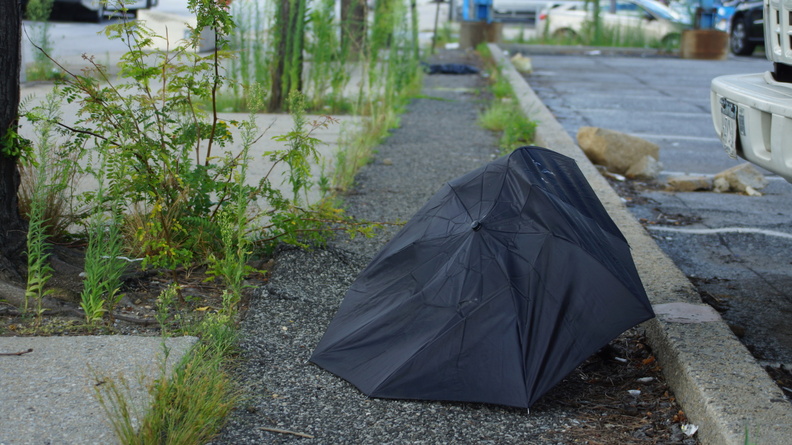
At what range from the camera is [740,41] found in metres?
20.2

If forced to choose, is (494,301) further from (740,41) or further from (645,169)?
(740,41)

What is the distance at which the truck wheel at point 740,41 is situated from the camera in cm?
1994

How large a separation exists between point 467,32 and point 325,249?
55.0 feet

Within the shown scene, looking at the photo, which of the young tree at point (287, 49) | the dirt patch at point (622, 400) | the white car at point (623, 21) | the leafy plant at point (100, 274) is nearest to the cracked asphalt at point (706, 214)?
the dirt patch at point (622, 400)

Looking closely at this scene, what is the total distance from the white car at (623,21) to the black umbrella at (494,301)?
19.0 m

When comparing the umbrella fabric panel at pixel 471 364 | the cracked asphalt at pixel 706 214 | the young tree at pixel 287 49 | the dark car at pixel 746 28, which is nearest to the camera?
the umbrella fabric panel at pixel 471 364

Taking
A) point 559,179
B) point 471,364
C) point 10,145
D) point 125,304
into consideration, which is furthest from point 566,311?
point 10,145

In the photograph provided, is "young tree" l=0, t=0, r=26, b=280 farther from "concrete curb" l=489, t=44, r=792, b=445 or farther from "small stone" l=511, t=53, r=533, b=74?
"small stone" l=511, t=53, r=533, b=74

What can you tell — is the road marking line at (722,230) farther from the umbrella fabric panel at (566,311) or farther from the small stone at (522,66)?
the small stone at (522,66)

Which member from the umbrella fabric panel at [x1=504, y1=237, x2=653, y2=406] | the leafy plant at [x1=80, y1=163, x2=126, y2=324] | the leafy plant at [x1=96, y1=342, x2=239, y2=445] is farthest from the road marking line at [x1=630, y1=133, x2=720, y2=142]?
the leafy plant at [x1=96, y1=342, x2=239, y2=445]

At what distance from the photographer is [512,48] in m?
18.9

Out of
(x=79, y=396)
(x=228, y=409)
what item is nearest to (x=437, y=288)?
(x=228, y=409)

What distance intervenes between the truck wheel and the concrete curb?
18213 mm

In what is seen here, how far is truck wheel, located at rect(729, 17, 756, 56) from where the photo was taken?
19.9 meters
